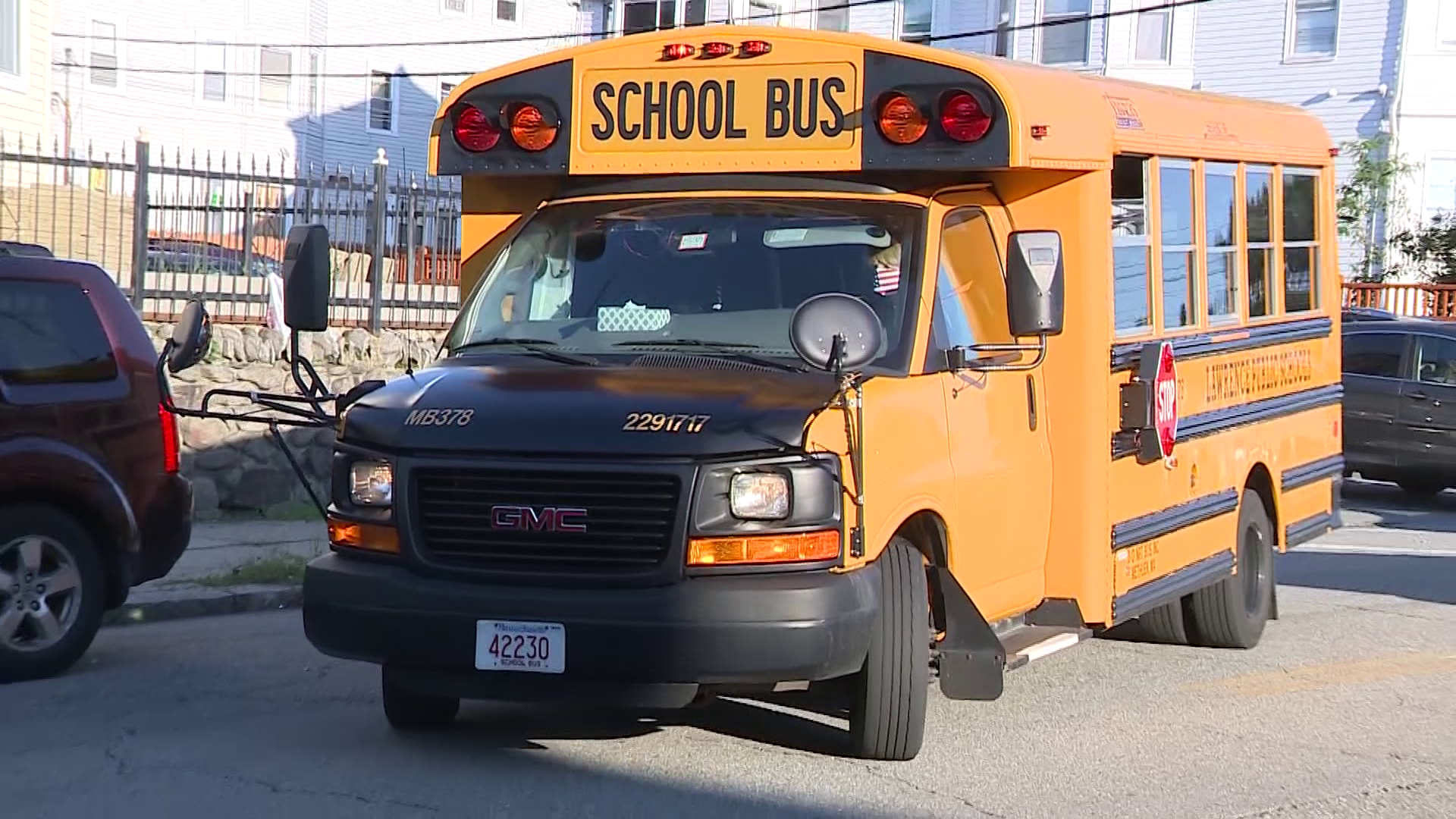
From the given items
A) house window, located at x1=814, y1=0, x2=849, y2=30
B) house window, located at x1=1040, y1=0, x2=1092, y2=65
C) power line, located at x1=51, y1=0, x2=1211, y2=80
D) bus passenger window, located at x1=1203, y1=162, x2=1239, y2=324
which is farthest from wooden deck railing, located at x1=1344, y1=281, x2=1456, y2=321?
bus passenger window, located at x1=1203, y1=162, x2=1239, y2=324

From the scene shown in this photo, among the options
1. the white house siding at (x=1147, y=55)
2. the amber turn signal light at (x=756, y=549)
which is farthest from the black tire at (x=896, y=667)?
the white house siding at (x=1147, y=55)

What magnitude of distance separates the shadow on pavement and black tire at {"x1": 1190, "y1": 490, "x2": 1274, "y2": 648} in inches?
85.9

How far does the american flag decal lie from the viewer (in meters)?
6.64

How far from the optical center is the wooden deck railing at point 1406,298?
26.8m

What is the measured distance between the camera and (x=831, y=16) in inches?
1395

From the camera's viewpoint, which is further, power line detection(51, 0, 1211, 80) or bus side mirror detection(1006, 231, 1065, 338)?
power line detection(51, 0, 1211, 80)

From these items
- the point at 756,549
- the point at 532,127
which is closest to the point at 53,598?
the point at 532,127

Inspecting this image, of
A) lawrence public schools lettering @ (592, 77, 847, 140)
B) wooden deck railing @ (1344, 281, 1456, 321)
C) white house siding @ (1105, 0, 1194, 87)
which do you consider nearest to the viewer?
lawrence public schools lettering @ (592, 77, 847, 140)

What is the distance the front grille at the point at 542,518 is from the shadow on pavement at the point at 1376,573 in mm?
7251

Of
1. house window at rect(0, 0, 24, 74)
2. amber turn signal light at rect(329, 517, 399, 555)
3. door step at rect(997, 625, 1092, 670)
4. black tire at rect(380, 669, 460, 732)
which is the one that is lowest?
black tire at rect(380, 669, 460, 732)

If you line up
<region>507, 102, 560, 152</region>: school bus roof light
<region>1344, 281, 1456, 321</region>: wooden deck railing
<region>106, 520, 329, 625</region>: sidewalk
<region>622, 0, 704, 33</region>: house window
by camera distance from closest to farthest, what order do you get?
<region>507, 102, 560, 152</region>: school bus roof light, <region>106, 520, 329, 625</region>: sidewalk, <region>1344, 281, 1456, 321</region>: wooden deck railing, <region>622, 0, 704, 33</region>: house window

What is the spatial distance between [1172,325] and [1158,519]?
88 centimetres

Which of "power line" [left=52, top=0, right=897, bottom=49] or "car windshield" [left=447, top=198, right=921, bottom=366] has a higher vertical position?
"power line" [left=52, top=0, right=897, bottom=49]

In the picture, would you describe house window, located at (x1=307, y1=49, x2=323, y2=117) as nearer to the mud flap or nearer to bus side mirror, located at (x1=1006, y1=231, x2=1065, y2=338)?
bus side mirror, located at (x1=1006, y1=231, x2=1065, y2=338)
